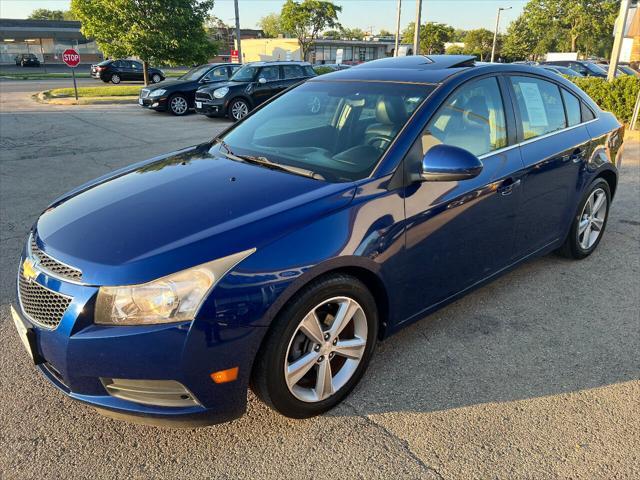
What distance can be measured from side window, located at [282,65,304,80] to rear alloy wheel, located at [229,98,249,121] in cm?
151

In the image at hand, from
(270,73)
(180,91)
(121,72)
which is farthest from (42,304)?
(121,72)

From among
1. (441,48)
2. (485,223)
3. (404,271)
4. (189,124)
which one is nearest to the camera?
(404,271)

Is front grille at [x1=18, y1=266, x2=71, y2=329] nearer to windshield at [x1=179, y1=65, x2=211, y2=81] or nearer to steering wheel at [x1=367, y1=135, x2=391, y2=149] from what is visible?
steering wheel at [x1=367, y1=135, x2=391, y2=149]

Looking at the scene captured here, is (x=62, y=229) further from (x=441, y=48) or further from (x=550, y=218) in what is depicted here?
(x=441, y=48)

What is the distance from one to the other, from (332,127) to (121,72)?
106 feet

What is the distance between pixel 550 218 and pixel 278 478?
2.79 metres

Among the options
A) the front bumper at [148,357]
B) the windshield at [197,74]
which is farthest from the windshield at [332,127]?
the windshield at [197,74]

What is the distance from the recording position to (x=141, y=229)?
90.1 inches

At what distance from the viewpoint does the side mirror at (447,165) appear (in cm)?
262

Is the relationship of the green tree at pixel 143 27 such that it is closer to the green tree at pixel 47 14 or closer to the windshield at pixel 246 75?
the windshield at pixel 246 75

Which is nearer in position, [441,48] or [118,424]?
[118,424]

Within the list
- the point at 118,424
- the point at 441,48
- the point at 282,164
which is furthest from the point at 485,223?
the point at 441,48

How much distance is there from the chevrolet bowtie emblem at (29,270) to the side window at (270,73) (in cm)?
1279

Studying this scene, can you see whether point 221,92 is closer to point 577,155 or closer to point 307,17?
point 577,155
